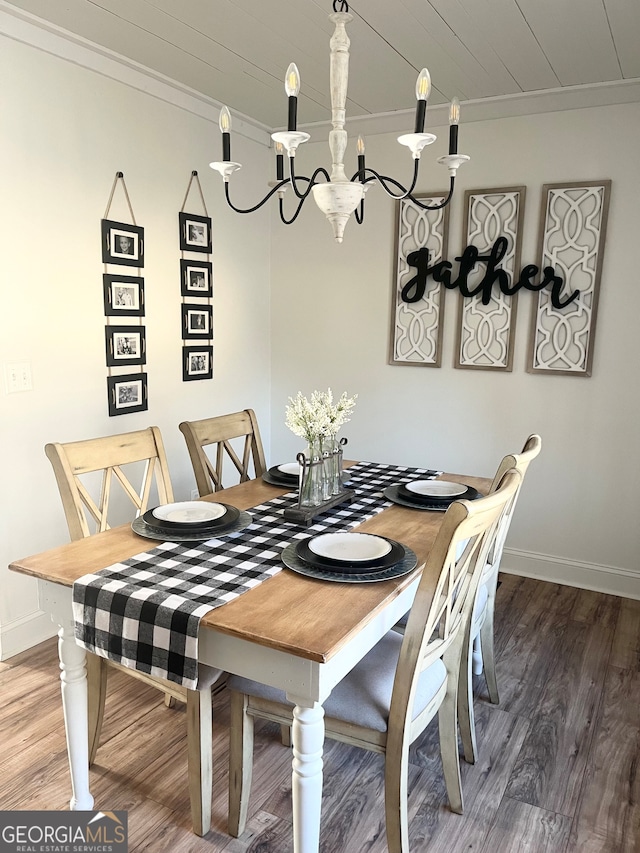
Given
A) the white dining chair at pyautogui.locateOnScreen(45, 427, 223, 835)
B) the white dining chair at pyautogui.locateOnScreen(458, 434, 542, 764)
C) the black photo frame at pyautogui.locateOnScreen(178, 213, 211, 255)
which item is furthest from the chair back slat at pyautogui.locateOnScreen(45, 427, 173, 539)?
the black photo frame at pyautogui.locateOnScreen(178, 213, 211, 255)

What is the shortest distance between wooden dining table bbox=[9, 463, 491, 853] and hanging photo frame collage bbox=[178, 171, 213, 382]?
1838 millimetres

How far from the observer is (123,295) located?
9.77ft

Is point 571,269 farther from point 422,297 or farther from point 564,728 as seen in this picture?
point 564,728

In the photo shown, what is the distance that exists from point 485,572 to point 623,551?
5.29 ft

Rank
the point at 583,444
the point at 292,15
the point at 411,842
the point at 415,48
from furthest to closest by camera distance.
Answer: the point at 583,444 → the point at 415,48 → the point at 292,15 → the point at 411,842

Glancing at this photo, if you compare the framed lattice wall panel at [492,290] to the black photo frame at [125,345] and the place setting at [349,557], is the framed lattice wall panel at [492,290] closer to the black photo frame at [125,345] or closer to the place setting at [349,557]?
the black photo frame at [125,345]

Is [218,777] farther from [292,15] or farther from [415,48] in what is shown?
[415,48]

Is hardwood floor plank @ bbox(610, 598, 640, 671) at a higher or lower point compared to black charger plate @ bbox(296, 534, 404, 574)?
lower

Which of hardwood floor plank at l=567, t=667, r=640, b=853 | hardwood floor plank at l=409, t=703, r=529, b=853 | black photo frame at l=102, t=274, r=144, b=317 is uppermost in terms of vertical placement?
black photo frame at l=102, t=274, r=144, b=317

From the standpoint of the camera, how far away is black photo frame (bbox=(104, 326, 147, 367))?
2928 millimetres

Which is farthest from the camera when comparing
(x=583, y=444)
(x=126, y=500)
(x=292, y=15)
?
(x=583, y=444)

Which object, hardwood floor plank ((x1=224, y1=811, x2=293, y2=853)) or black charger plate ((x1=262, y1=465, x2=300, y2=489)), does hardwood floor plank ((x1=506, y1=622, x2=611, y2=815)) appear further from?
black charger plate ((x1=262, y1=465, x2=300, y2=489))

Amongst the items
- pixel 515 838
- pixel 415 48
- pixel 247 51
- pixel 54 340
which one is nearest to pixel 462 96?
pixel 415 48

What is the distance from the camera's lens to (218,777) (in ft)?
6.38
